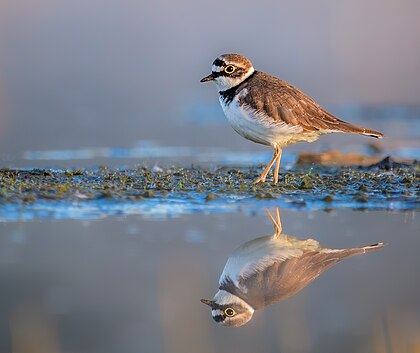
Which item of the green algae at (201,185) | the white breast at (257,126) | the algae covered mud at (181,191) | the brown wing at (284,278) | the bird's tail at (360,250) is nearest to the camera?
the brown wing at (284,278)

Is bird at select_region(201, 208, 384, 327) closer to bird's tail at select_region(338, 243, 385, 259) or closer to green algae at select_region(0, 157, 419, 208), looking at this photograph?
bird's tail at select_region(338, 243, 385, 259)

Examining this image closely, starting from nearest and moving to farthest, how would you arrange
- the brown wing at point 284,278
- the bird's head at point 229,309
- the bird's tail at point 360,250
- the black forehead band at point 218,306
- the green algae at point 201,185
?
the bird's head at point 229,309
the black forehead band at point 218,306
the brown wing at point 284,278
the bird's tail at point 360,250
the green algae at point 201,185

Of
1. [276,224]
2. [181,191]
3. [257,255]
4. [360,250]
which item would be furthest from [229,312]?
[181,191]

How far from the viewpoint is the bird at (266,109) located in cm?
886

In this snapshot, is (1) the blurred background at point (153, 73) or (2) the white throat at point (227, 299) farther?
(1) the blurred background at point (153, 73)

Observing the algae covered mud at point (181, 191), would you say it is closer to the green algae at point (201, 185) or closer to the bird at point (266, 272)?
the green algae at point (201, 185)

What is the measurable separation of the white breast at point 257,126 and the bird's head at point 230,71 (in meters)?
0.30

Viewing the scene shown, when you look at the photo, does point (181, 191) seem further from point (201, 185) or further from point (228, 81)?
point (228, 81)

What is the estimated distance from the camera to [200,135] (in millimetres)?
14750

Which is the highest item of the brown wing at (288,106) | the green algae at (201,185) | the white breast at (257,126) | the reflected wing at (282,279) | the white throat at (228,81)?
the white throat at (228,81)

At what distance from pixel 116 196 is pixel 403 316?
11.4 ft

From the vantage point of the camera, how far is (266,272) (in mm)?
5805

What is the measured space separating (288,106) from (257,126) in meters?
0.40

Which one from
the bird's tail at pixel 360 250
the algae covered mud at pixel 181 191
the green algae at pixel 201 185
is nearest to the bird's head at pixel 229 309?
the bird's tail at pixel 360 250
